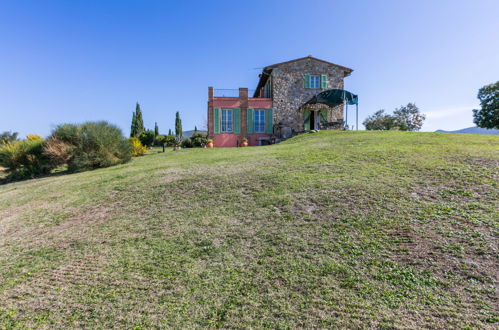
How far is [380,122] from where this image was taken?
112 feet

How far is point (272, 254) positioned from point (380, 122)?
36776 millimetres

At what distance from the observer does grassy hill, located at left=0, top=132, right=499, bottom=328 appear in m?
2.32

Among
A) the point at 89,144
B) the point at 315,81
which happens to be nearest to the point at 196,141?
the point at 89,144

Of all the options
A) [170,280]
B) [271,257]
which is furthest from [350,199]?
[170,280]

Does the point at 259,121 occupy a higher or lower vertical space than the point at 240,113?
lower

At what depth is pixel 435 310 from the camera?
2.19m

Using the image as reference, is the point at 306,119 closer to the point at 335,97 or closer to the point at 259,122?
the point at 335,97

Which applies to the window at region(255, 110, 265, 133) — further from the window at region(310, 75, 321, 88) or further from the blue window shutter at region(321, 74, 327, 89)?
the blue window shutter at region(321, 74, 327, 89)

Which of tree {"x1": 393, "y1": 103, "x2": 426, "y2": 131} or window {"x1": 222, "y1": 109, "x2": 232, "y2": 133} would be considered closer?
window {"x1": 222, "y1": 109, "x2": 232, "y2": 133}

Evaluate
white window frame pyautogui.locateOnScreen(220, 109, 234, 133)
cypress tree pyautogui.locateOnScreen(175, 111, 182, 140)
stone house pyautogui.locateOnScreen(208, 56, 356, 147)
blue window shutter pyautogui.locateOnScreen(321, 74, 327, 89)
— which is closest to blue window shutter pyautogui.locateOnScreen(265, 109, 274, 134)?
stone house pyautogui.locateOnScreen(208, 56, 356, 147)

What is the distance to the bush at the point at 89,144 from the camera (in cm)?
1234

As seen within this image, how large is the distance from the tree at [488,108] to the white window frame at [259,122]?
2979cm

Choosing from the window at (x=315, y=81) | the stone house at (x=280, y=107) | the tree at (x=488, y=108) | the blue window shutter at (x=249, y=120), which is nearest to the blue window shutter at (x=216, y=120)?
the stone house at (x=280, y=107)

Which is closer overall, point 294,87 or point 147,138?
point 294,87
